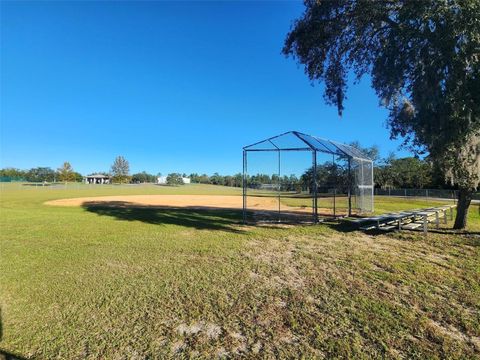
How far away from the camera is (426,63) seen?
7.21m

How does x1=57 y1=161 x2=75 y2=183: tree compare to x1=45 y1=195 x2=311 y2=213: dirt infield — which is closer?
x1=45 y1=195 x2=311 y2=213: dirt infield

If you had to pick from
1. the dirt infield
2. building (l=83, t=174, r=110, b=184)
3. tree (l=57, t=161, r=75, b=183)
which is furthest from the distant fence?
building (l=83, t=174, r=110, b=184)

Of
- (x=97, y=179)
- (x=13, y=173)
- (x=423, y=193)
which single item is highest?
(x=13, y=173)

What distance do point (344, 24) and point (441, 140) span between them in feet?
16.1

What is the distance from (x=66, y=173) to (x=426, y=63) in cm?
10405

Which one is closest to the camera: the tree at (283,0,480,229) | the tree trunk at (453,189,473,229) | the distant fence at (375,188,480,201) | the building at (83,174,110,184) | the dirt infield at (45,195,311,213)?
the tree at (283,0,480,229)

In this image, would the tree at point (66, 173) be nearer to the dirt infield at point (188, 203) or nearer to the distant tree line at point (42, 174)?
the distant tree line at point (42, 174)

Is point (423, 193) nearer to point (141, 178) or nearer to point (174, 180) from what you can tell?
point (174, 180)

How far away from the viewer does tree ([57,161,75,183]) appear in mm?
93438

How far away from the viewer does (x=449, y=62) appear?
22.5 ft

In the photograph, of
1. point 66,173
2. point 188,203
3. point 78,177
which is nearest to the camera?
point 188,203

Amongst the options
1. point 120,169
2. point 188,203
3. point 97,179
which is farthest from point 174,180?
point 188,203

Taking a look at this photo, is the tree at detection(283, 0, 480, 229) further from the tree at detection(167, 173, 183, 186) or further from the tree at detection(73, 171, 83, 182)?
the tree at detection(73, 171, 83, 182)

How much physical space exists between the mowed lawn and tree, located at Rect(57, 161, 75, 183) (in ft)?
321
